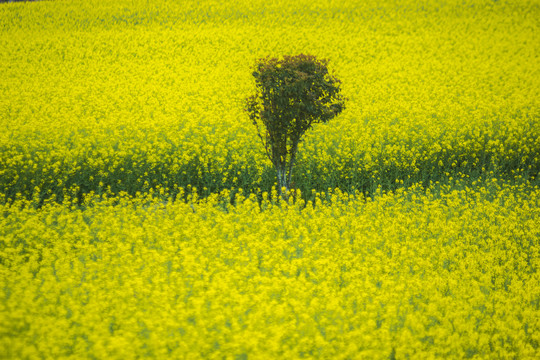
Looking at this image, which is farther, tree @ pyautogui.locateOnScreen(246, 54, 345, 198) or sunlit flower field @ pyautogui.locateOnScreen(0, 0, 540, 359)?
tree @ pyautogui.locateOnScreen(246, 54, 345, 198)

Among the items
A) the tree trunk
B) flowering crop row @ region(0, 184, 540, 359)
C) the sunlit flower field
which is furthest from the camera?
the tree trunk

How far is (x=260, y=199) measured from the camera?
31.7ft

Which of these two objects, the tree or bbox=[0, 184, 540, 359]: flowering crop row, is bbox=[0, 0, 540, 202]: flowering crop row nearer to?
the tree

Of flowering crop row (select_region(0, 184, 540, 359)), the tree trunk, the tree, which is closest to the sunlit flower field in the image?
flowering crop row (select_region(0, 184, 540, 359))

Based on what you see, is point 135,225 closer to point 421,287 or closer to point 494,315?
point 421,287

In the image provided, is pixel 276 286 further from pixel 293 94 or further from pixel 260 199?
pixel 260 199

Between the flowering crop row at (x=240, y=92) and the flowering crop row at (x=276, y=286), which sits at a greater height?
the flowering crop row at (x=240, y=92)

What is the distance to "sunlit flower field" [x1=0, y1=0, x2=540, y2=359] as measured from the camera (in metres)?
4.05

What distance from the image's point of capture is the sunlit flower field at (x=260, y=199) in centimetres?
405

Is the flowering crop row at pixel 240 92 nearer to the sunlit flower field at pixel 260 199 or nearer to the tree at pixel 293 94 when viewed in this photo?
the sunlit flower field at pixel 260 199

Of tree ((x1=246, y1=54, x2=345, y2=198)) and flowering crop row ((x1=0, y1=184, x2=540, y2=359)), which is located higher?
tree ((x1=246, y1=54, x2=345, y2=198))

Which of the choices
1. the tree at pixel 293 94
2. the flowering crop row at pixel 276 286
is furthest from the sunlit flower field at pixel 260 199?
the tree at pixel 293 94

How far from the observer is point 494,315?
4371mm

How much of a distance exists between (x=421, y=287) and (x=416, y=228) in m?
1.99
